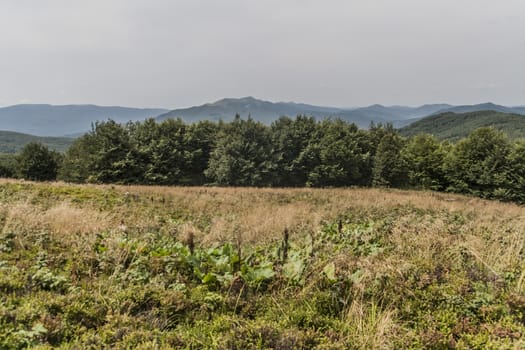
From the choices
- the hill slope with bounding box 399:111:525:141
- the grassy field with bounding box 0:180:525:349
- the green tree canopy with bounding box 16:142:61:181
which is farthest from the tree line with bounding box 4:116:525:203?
the hill slope with bounding box 399:111:525:141

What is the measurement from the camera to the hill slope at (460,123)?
418 feet

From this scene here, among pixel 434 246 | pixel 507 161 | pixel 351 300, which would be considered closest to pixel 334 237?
pixel 434 246

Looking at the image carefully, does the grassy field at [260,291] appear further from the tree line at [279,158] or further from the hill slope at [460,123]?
the hill slope at [460,123]

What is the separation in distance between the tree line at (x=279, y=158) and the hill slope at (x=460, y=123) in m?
109

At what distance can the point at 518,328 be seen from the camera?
256 centimetres

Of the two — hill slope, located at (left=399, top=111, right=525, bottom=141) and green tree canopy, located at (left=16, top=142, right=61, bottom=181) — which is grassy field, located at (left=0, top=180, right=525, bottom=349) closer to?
green tree canopy, located at (left=16, top=142, right=61, bottom=181)

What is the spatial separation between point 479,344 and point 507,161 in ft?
111

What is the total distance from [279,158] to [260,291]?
95.4 ft

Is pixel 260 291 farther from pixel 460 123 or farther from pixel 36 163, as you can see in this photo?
pixel 460 123

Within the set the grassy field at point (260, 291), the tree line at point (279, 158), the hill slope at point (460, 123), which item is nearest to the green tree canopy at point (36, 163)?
the tree line at point (279, 158)

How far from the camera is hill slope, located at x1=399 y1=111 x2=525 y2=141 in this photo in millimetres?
127356

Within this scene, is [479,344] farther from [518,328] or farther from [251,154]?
[251,154]

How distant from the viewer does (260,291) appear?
3295 millimetres

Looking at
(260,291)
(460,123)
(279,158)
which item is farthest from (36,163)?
(460,123)
